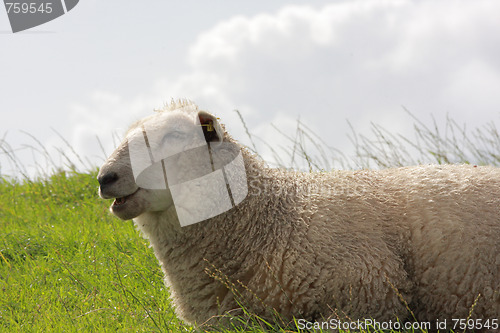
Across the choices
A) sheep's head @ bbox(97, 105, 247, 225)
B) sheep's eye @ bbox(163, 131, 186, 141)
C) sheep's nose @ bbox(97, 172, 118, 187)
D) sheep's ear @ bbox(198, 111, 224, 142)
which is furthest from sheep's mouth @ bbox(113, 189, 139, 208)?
sheep's ear @ bbox(198, 111, 224, 142)

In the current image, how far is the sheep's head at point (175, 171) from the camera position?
3.22m

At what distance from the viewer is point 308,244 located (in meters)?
3.30

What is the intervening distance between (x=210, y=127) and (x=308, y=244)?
0.81 metres

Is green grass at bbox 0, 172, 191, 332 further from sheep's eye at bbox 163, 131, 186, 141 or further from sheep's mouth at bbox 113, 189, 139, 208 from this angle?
sheep's eye at bbox 163, 131, 186, 141

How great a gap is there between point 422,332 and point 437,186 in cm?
87

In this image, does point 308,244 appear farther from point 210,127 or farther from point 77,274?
point 77,274

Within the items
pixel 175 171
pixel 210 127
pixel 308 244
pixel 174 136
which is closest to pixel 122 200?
pixel 175 171

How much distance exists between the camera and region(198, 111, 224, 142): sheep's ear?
332cm

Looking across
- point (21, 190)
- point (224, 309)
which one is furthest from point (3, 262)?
point (224, 309)

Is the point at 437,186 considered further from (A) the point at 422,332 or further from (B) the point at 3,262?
(B) the point at 3,262

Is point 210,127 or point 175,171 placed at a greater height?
point 210,127

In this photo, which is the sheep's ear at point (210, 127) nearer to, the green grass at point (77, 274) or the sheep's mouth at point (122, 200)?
the sheep's mouth at point (122, 200)

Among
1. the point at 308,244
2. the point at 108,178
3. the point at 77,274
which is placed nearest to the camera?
the point at 108,178

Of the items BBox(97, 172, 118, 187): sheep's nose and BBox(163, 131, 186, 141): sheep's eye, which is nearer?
BBox(97, 172, 118, 187): sheep's nose
